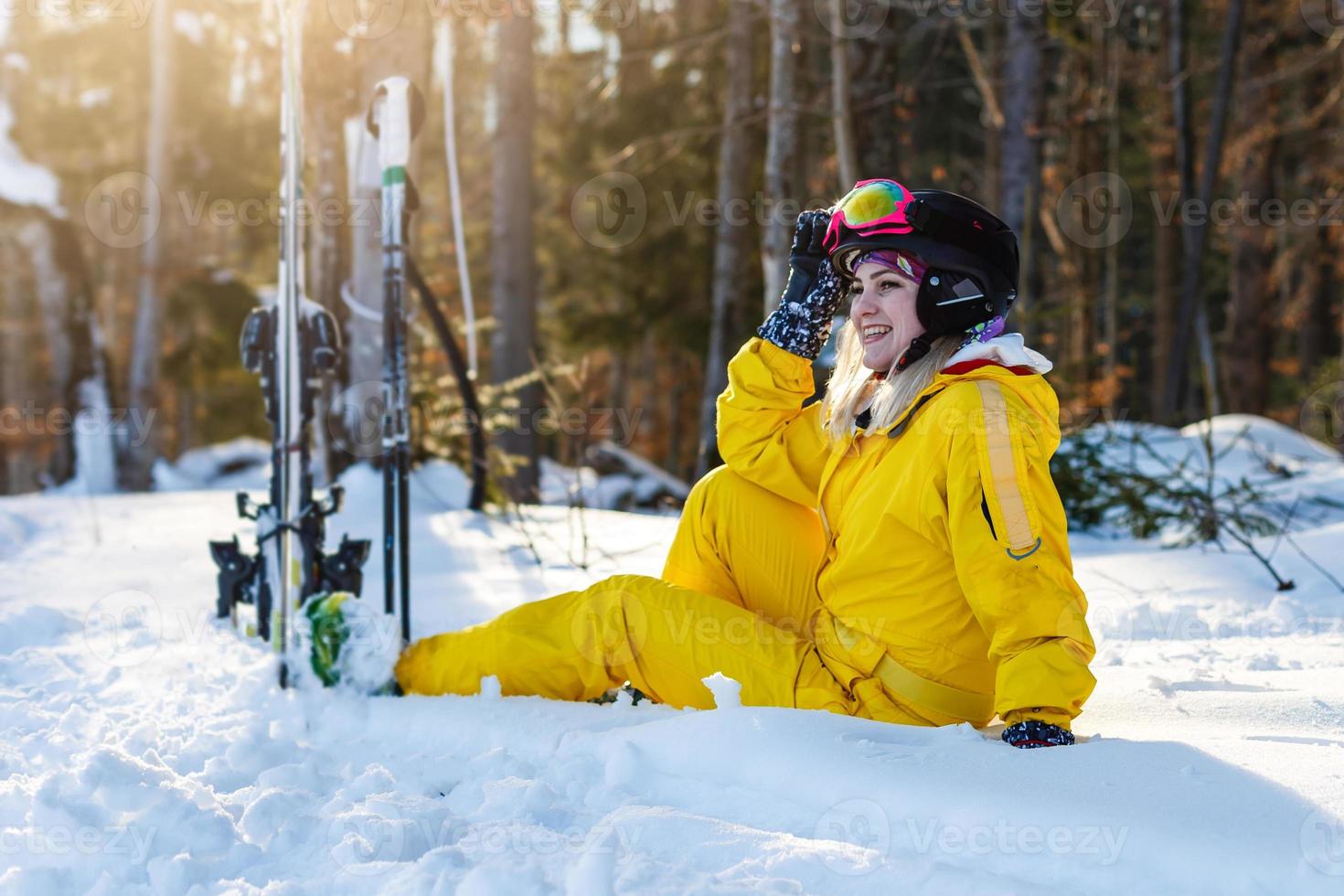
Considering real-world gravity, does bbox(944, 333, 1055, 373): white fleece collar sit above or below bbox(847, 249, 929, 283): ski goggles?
below

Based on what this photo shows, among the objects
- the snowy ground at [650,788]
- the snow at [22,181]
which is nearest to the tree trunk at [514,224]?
the snow at [22,181]

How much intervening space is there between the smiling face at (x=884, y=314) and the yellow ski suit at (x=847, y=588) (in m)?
0.18

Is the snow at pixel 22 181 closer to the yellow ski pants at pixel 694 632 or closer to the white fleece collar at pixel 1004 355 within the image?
the yellow ski pants at pixel 694 632

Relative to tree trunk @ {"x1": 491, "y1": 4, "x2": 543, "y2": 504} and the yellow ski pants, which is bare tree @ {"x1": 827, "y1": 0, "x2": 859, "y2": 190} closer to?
tree trunk @ {"x1": 491, "y1": 4, "x2": 543, "y2": 504}

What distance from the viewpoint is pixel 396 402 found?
324 cm

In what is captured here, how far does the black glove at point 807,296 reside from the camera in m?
2.60

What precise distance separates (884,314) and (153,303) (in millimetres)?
12459

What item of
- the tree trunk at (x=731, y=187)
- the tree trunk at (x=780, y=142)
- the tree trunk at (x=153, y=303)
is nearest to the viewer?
the tree trunk at (x=780, y=142)

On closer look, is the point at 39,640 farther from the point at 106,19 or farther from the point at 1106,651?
the point at 106,19

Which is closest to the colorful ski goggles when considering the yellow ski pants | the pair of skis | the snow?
the yellow ski pants

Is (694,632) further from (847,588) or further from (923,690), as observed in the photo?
(923,690)

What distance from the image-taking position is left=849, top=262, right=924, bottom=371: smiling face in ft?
7.98

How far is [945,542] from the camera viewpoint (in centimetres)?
221

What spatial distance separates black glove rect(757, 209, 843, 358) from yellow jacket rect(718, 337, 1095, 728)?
4 centimetres
